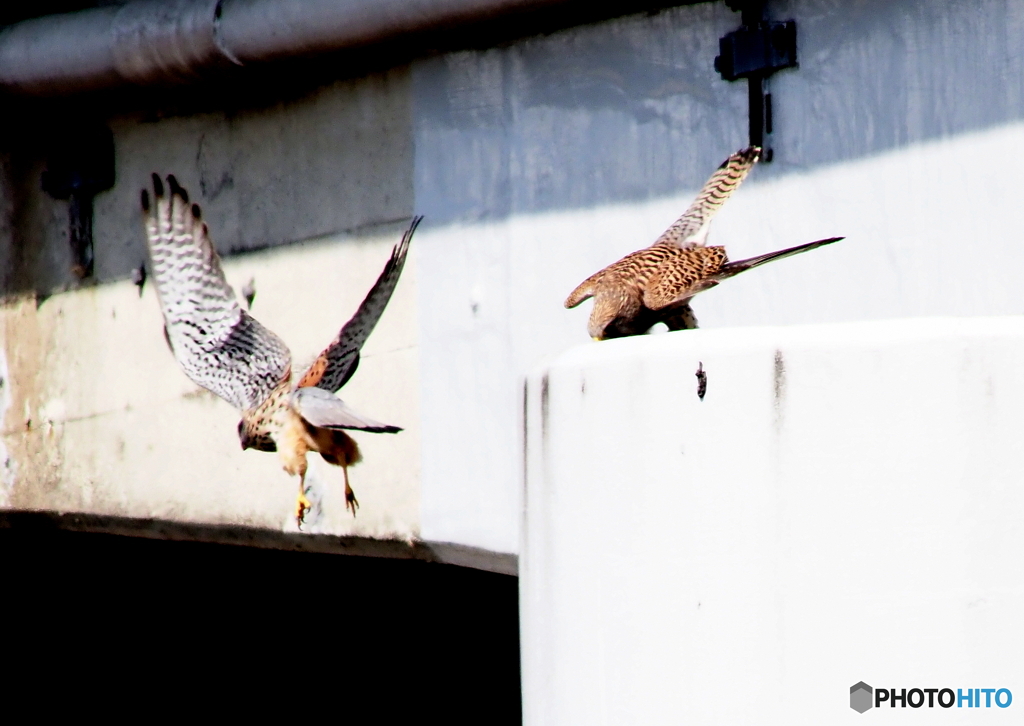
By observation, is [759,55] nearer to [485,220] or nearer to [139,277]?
[485,220]

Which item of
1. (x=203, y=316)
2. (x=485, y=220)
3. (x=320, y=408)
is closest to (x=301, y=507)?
(x=320, y=408)

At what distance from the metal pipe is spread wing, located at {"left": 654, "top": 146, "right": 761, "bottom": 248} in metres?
1.24

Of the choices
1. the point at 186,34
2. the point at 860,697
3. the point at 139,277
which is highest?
the point at 186,34

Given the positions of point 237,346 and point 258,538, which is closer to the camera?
point 237,346

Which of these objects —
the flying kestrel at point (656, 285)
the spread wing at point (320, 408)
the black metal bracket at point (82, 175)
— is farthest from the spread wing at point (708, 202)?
the black metal bracket at point (82, 175)

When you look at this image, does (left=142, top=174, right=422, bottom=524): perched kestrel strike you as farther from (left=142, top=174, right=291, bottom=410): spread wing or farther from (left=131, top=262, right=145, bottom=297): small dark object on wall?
(left=131, top=262, right=145, bottom=297): small dark object on wall

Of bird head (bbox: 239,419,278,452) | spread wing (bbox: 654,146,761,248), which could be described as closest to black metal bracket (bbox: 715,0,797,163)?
spread wing (bbox: 654,146,761,248)

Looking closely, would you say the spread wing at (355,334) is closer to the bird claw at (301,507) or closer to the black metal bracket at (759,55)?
the bird claw at (301,507)

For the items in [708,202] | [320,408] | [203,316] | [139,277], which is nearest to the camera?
[708,202]

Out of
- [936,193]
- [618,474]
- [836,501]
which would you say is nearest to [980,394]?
[836,501]

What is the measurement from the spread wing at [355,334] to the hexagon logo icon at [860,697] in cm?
391

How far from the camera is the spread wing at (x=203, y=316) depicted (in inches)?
282

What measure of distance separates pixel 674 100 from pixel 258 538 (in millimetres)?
2958

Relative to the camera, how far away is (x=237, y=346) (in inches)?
287
